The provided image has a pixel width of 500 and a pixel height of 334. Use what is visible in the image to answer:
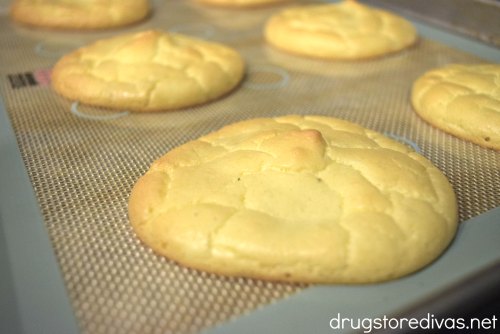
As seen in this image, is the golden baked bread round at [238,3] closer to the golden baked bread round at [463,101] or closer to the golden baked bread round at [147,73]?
the golden baked bread round at [147,73]

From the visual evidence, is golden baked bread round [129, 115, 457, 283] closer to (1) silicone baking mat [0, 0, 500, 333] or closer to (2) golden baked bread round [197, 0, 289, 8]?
(1) silicone baking mat [0, 0, 500, 333]

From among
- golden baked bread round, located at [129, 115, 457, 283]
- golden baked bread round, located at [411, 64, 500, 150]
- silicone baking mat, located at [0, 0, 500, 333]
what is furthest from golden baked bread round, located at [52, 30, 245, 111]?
golden baked bread round, located at [411, 64, 500, 150]

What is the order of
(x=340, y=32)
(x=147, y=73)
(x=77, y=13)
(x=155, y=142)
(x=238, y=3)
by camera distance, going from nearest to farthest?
(x=155, y=142) < (x=147, y=73) < (x=340, y=32) < (x=77, y=13) < (x=238, y=3)

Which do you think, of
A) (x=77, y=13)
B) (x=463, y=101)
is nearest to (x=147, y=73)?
(x=77, y=13)

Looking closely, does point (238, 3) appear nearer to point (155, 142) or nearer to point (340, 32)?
point (340, 32)

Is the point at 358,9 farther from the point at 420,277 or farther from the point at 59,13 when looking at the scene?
the point at 420,277

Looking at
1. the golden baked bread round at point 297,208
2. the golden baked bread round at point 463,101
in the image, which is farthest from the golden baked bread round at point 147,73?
the golden baked bread round at point 463,101
